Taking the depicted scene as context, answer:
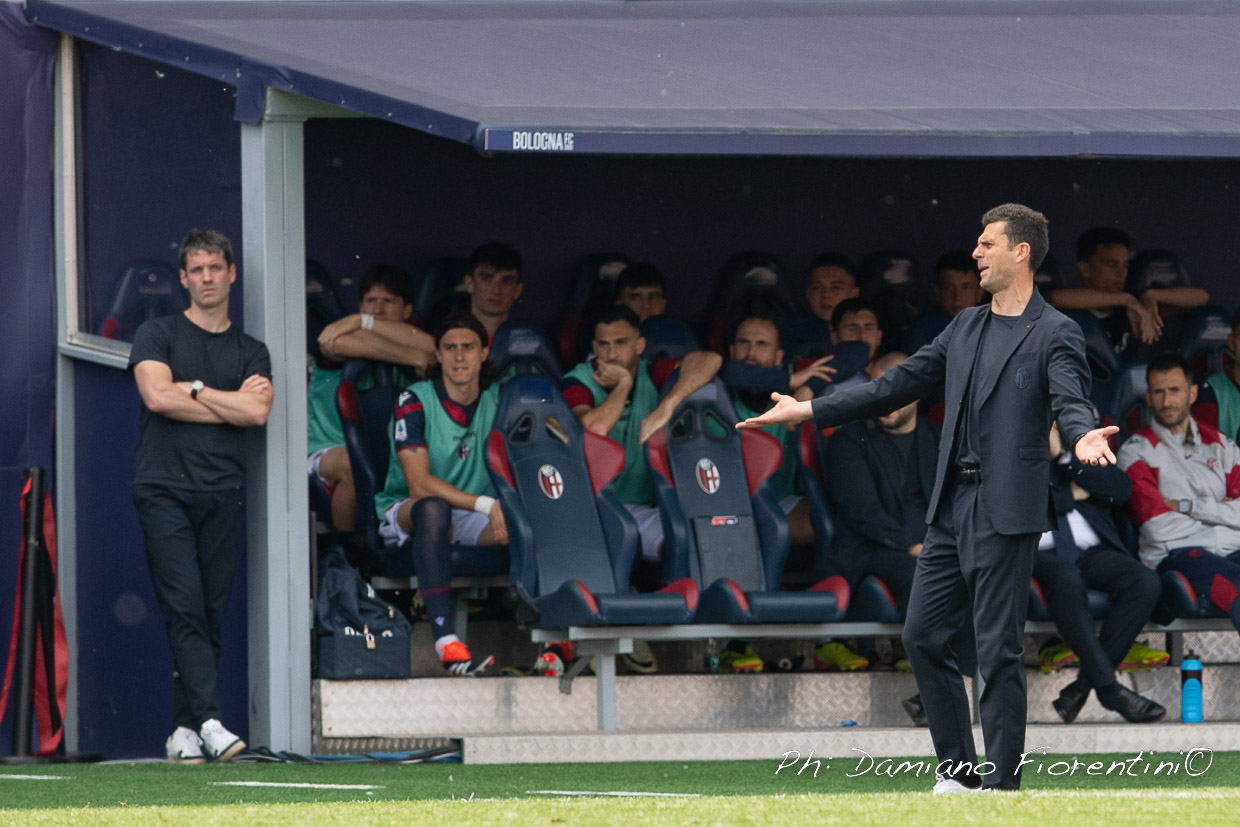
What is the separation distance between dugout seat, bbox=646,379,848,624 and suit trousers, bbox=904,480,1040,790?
213 centimetres

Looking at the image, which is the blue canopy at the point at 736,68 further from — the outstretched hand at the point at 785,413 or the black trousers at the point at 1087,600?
the black trousers at the point at 1087,600

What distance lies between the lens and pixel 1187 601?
825cm

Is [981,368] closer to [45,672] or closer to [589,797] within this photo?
[589,797]

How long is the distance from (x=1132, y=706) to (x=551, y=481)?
242 cm

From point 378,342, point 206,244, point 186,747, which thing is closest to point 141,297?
point 206,244

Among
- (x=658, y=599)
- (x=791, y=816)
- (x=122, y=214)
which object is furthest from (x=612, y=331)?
(x=791, y=816)

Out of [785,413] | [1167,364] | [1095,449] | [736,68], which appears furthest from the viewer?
[1167,364]

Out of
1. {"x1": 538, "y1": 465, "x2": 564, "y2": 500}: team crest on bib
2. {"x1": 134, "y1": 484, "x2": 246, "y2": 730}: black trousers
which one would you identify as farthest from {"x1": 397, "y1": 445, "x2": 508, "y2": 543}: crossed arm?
{"x1": 134, "y1": 484, "x2": 246, "y2": 730}: black trousers

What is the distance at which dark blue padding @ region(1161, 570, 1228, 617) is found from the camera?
27.1 ft

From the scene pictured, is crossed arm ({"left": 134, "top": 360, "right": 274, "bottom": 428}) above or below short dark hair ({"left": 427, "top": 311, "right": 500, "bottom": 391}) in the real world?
below

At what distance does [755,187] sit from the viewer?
11.1 metres

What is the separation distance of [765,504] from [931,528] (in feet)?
8.79

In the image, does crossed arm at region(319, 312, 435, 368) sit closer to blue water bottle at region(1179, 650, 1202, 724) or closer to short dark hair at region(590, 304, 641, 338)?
short dark hair at region(590, 304, 641, 338)

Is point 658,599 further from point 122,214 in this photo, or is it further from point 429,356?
point 122,214
